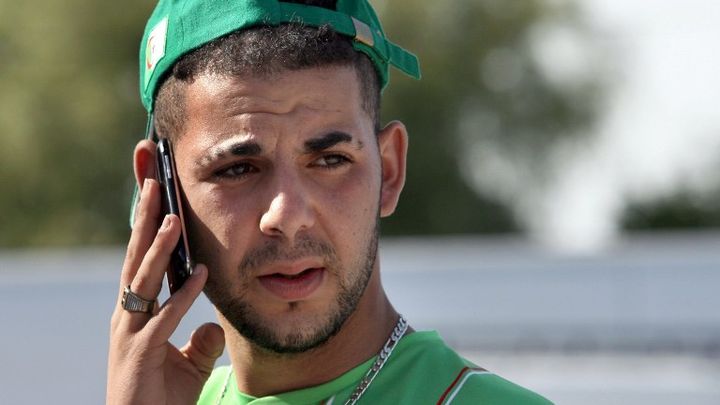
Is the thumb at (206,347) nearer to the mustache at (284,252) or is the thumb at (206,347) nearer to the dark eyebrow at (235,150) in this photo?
the mustache at (284,252)

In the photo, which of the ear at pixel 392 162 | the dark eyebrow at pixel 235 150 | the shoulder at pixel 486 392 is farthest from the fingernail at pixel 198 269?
the shoulder at pixel 486 392

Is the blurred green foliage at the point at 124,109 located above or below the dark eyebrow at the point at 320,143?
above

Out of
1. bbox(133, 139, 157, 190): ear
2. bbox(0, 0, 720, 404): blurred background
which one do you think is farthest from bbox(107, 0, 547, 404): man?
bbox(0, 0, 720, 404): blurred background

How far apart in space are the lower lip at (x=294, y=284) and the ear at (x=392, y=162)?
1.10ft

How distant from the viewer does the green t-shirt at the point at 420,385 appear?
2721mm

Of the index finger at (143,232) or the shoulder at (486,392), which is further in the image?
the index finger at (143,232)

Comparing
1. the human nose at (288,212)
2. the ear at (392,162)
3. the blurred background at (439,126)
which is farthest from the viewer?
the blurred background at (439,126)

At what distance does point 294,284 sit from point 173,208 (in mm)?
350

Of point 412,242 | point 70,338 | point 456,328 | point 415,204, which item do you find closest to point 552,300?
point 456,328

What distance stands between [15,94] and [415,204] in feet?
30.1

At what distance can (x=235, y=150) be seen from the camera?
2730 mm

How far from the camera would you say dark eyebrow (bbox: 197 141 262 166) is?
2.71m

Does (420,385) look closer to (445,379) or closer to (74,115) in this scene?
(445,379)

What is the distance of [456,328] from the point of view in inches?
491
